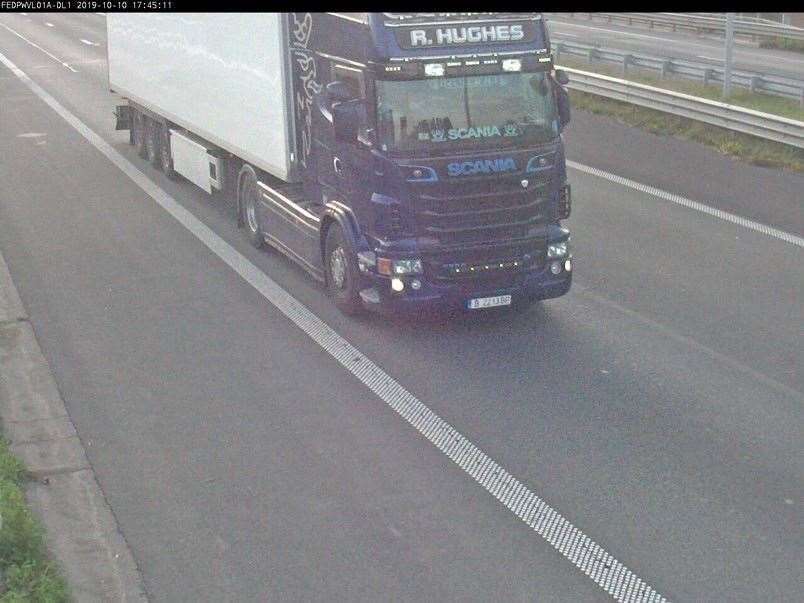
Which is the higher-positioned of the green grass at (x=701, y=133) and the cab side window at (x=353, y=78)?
the cab side window at (x=353, y=78)

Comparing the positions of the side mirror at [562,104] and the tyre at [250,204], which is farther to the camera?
the tyre at [250,204]

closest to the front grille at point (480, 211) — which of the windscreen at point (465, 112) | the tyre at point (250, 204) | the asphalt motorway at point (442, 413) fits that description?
the windscreen at point (465, 112)

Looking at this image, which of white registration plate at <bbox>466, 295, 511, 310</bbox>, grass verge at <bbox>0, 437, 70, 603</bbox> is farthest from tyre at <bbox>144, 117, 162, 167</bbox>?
grass verge at <bbox>0, 437, 70, 603</bbox>

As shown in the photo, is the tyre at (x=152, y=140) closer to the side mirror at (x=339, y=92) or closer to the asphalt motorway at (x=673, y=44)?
the side mirror at (x=339, y=92)

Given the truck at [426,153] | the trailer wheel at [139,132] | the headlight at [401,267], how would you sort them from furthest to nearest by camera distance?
the trailer wheel at [139,132] → the headlight at [401,267] → the truck at [426,153]

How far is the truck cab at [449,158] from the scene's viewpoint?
11953 millimetres

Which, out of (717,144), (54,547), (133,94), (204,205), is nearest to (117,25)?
(133,94)

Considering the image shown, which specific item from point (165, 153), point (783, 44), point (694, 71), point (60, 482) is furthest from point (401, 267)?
point (783, 44)

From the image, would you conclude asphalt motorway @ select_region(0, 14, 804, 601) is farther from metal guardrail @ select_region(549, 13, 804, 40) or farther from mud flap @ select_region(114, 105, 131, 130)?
metal guardrail @ select_region(549, 13, 804, 40)

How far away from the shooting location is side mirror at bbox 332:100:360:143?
11.9 metres

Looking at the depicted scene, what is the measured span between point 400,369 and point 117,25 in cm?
1348

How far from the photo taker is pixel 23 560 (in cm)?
776

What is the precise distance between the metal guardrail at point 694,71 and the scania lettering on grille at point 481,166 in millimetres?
13023

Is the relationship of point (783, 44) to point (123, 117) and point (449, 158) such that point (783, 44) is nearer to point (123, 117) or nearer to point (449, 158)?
point (123, 117)
